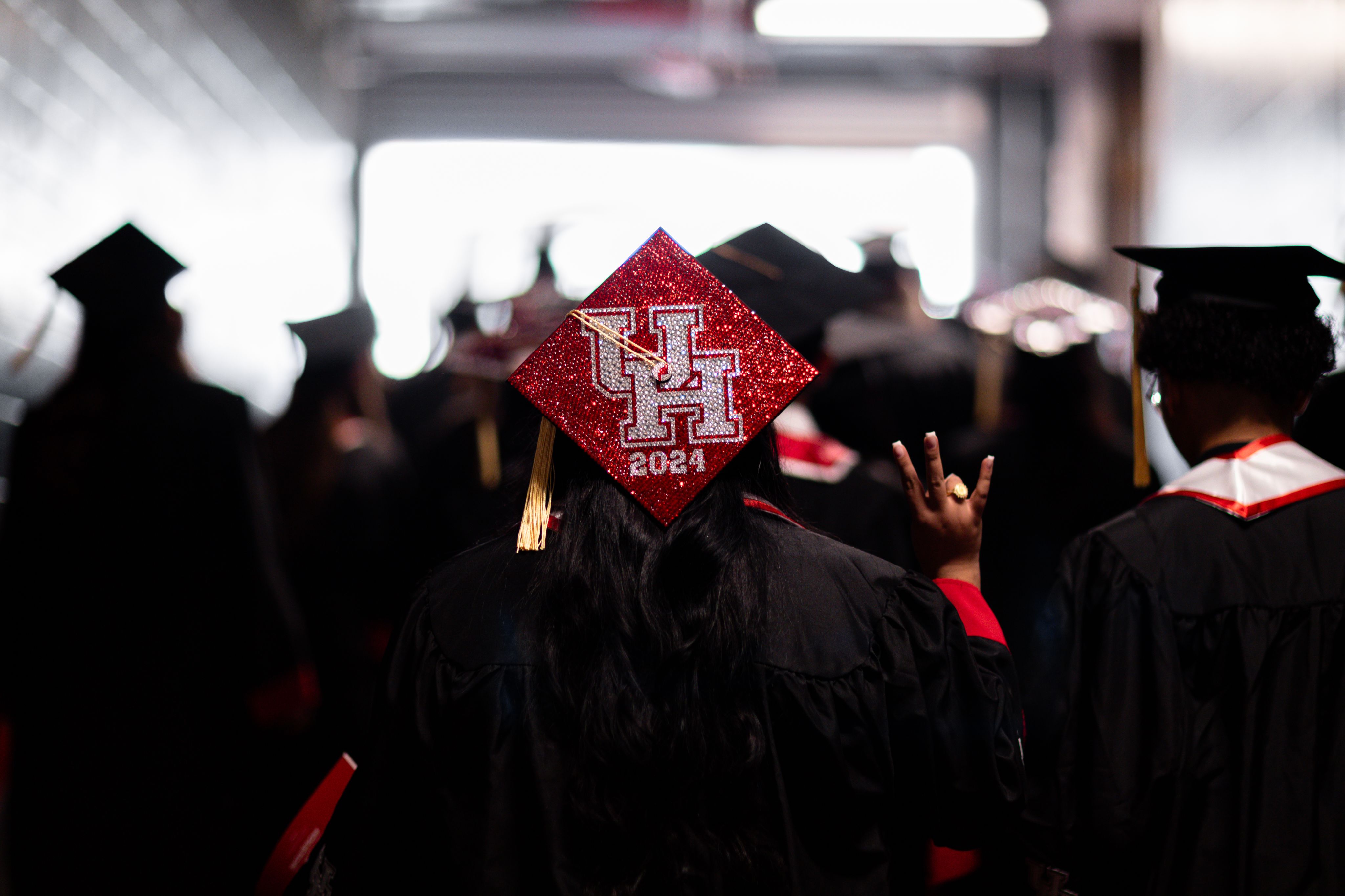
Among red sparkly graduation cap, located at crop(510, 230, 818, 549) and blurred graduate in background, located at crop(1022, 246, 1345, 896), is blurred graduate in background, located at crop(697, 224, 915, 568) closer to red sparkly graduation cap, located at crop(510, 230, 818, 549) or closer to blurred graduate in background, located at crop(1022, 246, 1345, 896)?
blurred graduate in background, located at crop(1022, 246, 1345, 896)

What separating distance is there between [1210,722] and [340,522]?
9.17 feet

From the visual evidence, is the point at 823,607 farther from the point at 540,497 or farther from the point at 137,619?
the point at 137,619

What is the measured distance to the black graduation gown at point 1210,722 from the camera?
68.3 inches

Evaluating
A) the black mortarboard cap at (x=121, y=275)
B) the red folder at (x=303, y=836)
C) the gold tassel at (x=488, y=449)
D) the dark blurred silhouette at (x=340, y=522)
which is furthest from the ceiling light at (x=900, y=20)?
the red folder at (x=303, y=836)

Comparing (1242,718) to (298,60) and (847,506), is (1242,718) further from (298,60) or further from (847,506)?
(298,60)

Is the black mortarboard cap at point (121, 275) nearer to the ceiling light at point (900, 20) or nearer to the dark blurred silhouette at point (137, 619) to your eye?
the dark blurred silhouette at point (137, 619)

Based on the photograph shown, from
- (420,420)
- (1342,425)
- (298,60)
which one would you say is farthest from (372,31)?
(1342,425)

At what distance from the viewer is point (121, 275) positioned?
2.92 meters

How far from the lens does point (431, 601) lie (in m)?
1.48

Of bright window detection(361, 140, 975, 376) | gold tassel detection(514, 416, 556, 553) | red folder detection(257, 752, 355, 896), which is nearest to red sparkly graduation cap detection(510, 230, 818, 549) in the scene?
gold tassel detection(514, 416, 556, 553)

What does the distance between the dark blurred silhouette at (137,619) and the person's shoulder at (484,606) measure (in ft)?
5.78

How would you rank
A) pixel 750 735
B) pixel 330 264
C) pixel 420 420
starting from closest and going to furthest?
pixel 750 735
pixel 420 420
pixel 330 264

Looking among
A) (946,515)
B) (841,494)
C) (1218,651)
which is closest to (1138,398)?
(1218,651)

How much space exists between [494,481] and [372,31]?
5056mm
